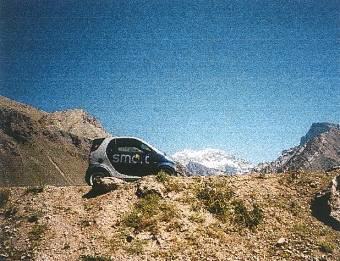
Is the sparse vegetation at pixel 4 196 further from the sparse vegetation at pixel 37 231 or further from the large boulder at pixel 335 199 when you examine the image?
the large boulder at pixel 335 199

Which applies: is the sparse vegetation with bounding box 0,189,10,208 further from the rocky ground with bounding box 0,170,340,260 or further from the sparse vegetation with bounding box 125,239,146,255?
the sparse vegetation with bounding box 125,239,146,255

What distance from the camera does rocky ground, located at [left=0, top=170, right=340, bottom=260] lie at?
1316 centimetres

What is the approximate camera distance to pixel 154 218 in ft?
48.0

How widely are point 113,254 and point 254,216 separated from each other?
5.85 metres

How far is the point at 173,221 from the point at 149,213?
1078 millimetres

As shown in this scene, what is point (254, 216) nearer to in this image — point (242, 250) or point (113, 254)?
point (242, 250)

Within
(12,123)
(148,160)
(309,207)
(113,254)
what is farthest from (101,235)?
(12,123)

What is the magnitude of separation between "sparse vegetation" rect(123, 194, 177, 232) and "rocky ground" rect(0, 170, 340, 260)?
4 centimetres

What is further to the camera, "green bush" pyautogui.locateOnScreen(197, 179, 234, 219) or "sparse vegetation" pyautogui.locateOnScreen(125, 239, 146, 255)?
"green bush" pyautogui.locateOnScreen(197, 179, 234, 219)

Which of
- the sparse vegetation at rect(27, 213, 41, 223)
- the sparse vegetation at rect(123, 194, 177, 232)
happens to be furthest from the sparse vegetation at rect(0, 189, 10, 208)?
the sparse vegetation at rect(123, 194, 177, 232)

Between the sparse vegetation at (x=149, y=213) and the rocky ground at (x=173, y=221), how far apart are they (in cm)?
4

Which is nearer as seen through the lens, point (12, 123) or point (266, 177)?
point (266, 177)

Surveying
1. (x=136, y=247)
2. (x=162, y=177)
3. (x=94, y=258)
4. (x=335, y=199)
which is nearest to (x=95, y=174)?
(x=162, y=177)

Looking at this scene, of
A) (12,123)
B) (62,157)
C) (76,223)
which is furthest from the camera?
(62,157)
